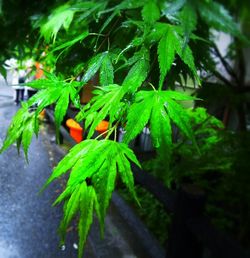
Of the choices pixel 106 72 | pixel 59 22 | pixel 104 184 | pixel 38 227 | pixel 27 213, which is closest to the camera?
pixel 104 184

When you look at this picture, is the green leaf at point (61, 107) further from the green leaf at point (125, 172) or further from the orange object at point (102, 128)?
the orange object at point (102, 128)

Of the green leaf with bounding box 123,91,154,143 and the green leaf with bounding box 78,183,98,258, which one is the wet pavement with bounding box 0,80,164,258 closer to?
the green leaf with bounding box 78,183,98,258

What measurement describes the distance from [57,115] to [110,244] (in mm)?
2317

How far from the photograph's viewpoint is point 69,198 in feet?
3.85

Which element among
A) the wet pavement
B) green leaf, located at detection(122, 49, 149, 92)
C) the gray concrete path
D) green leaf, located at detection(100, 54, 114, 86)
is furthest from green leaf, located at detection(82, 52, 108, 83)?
the gray concrete path

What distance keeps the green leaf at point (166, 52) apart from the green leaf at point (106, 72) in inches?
10.6

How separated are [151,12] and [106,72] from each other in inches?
12.3

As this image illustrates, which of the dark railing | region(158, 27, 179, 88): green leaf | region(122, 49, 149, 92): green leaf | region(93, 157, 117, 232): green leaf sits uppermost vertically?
region(158, 27, 179, 88): green leaf

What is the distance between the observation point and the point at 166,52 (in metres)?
1.00

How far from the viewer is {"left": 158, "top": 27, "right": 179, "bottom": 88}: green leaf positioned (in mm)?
966

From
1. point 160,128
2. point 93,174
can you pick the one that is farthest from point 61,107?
point 160,128

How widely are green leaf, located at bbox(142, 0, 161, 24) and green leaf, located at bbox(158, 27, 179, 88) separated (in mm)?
73

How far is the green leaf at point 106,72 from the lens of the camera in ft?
3.91

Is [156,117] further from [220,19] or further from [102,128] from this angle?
[102,128]
